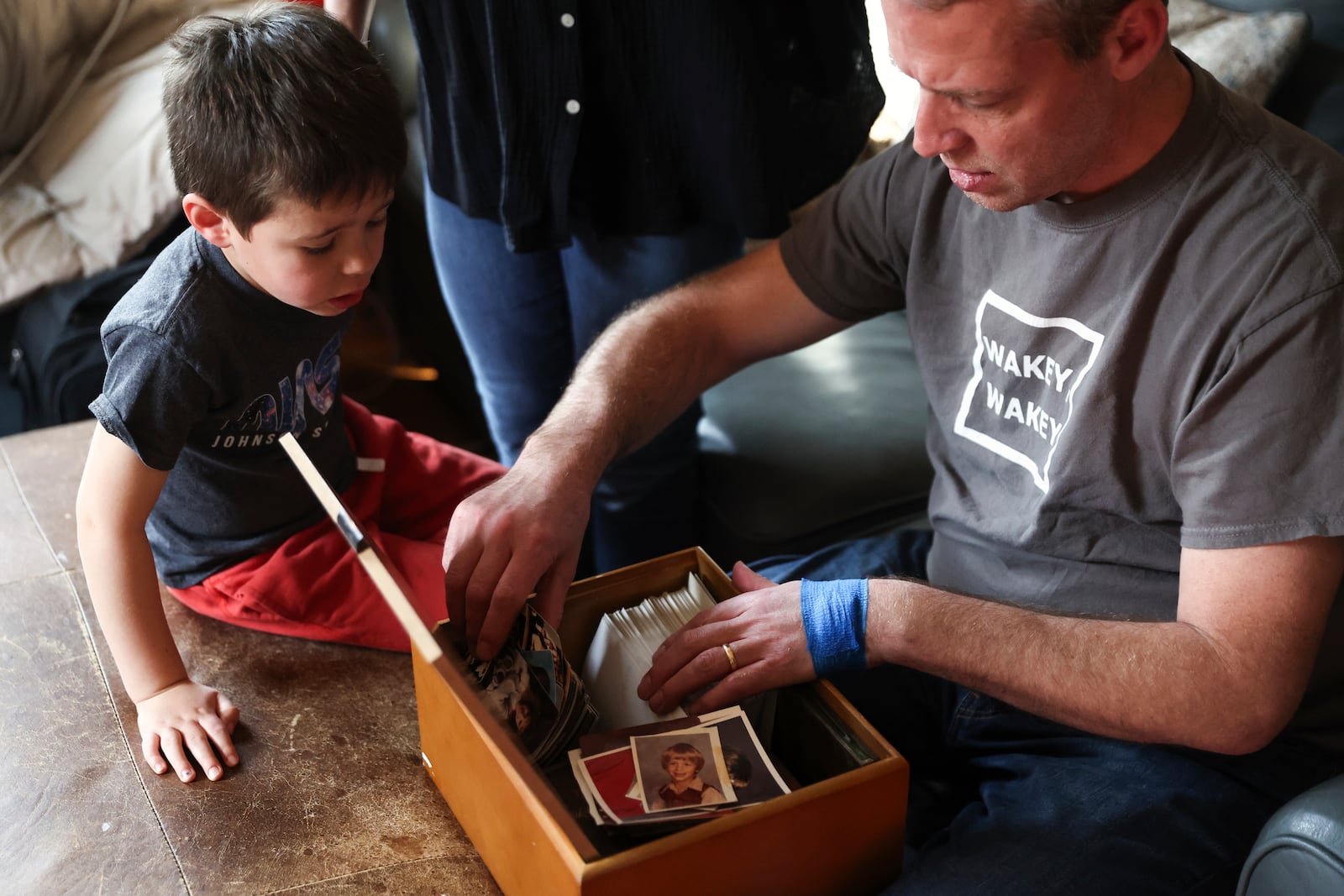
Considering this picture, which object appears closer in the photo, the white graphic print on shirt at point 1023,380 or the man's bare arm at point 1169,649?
the man's bare arm at point 1169,649

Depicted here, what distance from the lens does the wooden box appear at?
0.85 metres

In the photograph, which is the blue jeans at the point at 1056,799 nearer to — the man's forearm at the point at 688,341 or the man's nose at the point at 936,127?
the man's forearm at the point at 688,341

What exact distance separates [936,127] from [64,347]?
174 cm

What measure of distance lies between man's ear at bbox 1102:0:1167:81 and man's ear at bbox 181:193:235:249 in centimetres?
81

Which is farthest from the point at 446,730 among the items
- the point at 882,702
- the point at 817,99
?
the point at 817,99

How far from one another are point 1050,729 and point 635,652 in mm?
430

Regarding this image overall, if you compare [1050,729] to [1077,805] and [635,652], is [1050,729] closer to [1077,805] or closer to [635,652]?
[1077,805]

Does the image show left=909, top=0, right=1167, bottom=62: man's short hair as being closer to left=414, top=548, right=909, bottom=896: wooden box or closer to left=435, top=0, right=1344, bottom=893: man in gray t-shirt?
left=435, top=0, right=1344, bottom=893: man in gray t-shirt

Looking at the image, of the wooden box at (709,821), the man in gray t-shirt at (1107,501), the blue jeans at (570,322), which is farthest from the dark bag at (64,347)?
the wooden box at (709,821)

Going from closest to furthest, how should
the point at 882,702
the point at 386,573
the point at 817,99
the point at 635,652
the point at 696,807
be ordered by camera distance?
the point at 386,573 → the point at 696,807 → the point at 635,652 → the point at 882,702 → the point at 817,99

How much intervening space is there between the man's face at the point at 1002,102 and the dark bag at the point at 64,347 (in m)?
1.60

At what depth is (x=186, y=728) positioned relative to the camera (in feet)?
3.76

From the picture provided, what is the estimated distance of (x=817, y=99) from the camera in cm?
167

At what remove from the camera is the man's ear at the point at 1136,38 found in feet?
3.43
